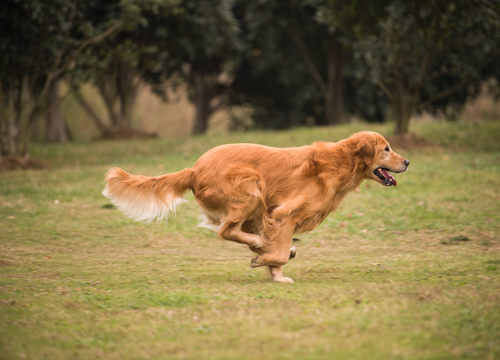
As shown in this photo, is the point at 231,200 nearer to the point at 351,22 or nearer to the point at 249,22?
the point at 351,22

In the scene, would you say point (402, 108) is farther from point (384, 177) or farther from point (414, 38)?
point (384, 177)

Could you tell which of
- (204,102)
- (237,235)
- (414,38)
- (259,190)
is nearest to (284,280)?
(237,235)

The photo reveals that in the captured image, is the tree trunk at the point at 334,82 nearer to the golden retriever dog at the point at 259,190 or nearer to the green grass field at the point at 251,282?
the green grass field at the point at 251,282

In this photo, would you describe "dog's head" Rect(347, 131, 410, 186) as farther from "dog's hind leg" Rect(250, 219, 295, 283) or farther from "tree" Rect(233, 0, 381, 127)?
"tree" Rect(233, 0, 381, 127)

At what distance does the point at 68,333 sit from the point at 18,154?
12317 millimetres

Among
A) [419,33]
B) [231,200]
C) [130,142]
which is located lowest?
[130,142]

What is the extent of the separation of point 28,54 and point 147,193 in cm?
1026

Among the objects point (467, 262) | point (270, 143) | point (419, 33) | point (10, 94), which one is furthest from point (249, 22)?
point (467, 262)

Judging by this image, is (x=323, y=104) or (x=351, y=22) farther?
(x=323, y=104)

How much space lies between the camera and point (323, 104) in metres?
29.3

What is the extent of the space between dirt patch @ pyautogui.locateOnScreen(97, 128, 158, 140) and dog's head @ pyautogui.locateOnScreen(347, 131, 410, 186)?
17.5m

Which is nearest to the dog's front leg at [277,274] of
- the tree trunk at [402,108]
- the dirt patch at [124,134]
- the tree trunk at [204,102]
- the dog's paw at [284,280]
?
the dog's paw at [284,280]

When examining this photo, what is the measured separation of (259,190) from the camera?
646 centimetres

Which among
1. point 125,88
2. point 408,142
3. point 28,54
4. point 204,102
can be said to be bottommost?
point 408,142
